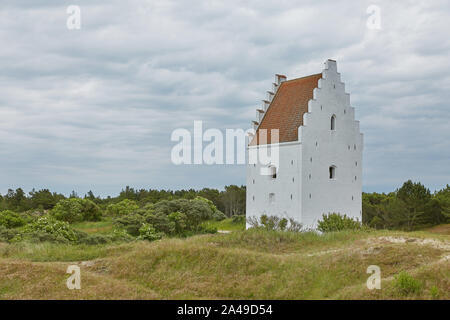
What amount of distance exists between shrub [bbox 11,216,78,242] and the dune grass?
14.8ft

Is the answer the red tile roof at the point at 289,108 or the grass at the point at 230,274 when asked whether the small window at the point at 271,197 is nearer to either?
the red tile roof at the point at 289,108

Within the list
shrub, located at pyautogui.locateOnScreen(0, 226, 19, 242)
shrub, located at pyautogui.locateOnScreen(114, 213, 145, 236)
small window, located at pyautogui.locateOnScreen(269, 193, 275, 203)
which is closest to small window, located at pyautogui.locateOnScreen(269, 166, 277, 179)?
small window, located at pyautogui.locateOnScreen(269, 193, 275, 203)

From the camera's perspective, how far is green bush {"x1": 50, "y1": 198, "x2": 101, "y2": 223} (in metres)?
33.5

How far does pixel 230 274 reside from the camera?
11289 millimetres

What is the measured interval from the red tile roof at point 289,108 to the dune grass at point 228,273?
12.3m

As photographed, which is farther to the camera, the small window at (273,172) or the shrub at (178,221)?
the shrub at (178,221)

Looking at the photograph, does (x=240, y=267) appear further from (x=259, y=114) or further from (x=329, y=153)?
(x=259, y=114)

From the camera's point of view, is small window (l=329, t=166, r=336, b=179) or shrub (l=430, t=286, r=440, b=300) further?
small window (l=329, t=166, r=336, b=179)

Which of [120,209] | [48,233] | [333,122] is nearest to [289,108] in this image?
[333,122]

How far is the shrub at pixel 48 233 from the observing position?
19.0 metres

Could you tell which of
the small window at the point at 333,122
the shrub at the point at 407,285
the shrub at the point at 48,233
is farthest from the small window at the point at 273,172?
the shrub at the point at 407,285

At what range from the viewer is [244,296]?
10.1m

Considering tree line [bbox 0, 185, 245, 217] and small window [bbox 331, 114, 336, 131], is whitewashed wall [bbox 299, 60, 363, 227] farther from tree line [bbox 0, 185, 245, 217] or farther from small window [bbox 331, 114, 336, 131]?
tree line [bbox 0, 185, 245, 217]
